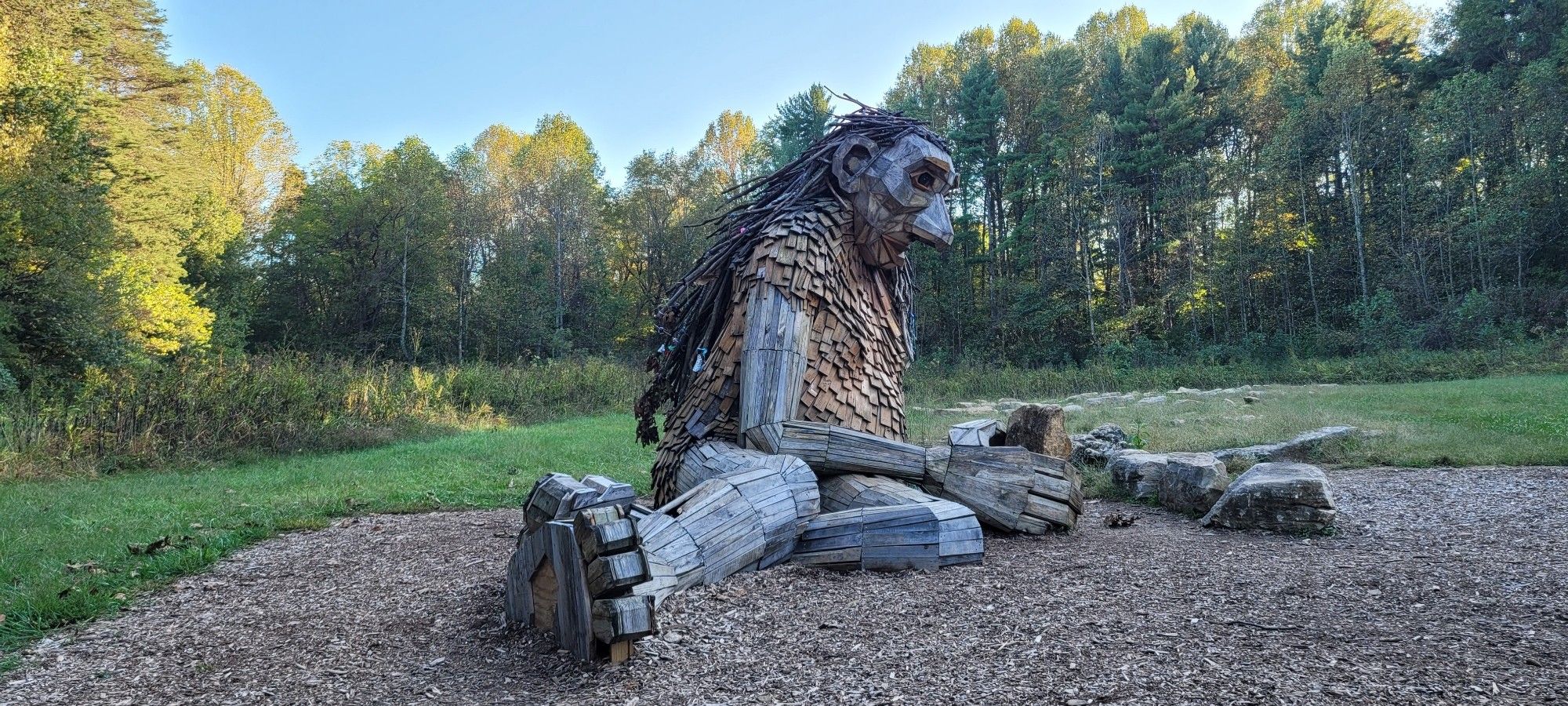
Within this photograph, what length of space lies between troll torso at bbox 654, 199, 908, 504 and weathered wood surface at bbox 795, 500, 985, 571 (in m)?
0.71

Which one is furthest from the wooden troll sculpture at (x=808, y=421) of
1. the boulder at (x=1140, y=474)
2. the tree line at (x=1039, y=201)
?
the tree line at (x=1039, y=201)

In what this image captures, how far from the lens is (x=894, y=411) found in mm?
4227

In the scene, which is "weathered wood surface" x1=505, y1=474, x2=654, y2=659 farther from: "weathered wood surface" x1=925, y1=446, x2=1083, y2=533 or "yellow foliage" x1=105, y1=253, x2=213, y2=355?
"yellow foliage" x1=105, y1=253, x2=213, y2=355

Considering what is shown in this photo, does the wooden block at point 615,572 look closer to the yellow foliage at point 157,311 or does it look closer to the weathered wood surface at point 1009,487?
the weathered wood surface at point 1009,487

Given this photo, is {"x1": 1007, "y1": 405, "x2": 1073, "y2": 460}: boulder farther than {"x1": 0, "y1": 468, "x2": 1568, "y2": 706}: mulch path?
Yes

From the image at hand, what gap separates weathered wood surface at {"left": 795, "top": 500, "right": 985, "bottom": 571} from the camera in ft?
10.5

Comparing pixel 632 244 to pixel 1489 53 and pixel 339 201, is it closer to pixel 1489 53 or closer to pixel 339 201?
pixel 339 201

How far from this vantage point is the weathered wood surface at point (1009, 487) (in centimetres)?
382

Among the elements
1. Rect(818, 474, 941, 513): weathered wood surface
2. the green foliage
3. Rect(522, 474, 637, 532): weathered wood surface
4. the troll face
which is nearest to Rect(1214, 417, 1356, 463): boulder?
the troll face

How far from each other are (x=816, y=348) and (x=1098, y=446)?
4370mm

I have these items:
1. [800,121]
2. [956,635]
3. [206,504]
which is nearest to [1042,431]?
[956,635]

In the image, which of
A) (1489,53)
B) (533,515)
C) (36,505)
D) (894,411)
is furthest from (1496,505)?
(1489,53)

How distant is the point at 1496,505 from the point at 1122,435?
3.71 metres

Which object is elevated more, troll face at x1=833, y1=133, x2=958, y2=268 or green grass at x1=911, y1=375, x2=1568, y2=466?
troll face at x1=833, y1=133, x2=958, y2=268
